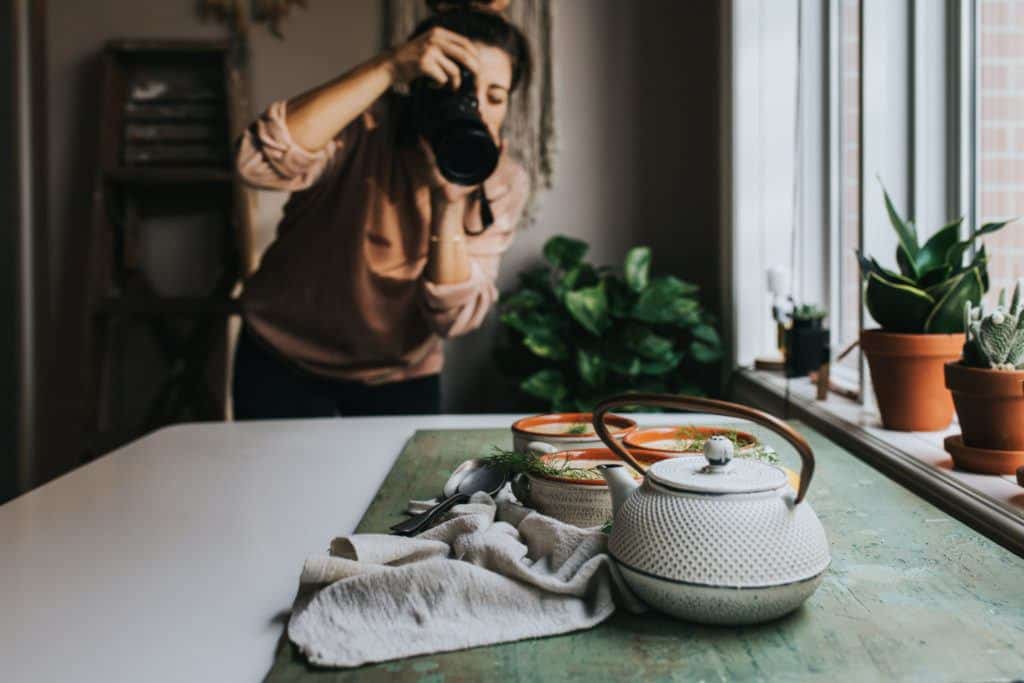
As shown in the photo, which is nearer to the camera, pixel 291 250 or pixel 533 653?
pixel 533 653

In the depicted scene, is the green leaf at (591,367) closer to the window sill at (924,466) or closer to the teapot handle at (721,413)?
the window sill at (924,466)

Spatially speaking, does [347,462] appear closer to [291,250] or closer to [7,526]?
[7,526]

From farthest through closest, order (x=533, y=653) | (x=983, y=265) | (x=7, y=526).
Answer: (x=983, y=265)
(x=7, y=526)
(x=533, y=653)

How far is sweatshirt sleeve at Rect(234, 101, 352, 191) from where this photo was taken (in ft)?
5.05

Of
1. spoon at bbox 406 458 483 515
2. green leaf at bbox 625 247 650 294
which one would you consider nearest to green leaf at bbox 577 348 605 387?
green leaf at bbox 625 247 650 294

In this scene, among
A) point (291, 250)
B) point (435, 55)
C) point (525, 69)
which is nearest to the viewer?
point (435, 55)

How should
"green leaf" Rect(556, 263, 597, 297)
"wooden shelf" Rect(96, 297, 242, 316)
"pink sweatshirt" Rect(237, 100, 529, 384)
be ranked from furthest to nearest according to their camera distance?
"wooden shelf" Rect(96, 297, 242, 316), "green leaf" Rect(556, 263, 597, 297), "pink sweatshirt" Rect(237, 100, 529, 384)

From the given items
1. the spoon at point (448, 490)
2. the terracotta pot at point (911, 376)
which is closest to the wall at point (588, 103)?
the terracotta pot at point (911, 376)

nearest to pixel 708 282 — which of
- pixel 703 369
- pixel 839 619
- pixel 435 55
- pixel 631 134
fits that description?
pixel 703 369

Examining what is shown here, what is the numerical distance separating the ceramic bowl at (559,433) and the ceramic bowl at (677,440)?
0.02 metres

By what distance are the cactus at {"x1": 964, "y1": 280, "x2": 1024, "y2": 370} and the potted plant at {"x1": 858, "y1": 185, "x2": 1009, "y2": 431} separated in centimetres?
17

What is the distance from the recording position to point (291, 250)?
188 cm

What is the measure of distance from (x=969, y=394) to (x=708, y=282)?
6.23ft

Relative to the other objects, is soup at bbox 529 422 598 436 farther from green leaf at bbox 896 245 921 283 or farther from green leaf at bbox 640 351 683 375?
green leaf at bbox 640 351 683 375
